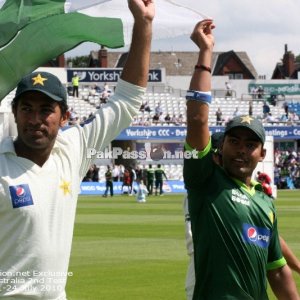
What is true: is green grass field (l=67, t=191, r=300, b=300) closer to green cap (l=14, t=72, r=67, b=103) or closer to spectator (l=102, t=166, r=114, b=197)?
green cap (l=14, t=72, r=67, b=103)

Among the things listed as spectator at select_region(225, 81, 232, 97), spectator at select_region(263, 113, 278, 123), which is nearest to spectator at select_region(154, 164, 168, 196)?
spectator at select_region(263, 113, 278, 123)

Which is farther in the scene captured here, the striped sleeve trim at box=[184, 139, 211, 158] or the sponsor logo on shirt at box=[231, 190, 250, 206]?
the sponsor logo on shirt at box=[231, 190, 250, 206]

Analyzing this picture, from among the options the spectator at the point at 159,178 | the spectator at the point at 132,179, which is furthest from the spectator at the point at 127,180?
the spectator at the point at 159,178

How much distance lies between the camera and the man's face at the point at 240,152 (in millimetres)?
6387

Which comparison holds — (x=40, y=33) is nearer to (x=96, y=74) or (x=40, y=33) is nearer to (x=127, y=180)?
(x=127, y=180)

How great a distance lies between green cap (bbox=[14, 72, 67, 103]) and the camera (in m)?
5.61

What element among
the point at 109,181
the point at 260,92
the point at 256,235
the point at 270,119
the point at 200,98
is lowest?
the point at 109,181

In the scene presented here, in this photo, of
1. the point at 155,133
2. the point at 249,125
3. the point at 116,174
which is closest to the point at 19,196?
the point at 249,125

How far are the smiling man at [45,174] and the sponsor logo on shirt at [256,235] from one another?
106 cm

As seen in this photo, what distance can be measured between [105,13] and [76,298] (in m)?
6.89

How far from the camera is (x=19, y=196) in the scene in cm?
540

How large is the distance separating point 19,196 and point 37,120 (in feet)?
1.42

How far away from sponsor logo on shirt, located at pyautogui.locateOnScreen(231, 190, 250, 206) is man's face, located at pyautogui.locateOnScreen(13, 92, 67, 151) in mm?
1295

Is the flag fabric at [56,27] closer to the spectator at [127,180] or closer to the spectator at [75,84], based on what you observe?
the spectator at [127,180]
